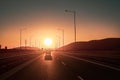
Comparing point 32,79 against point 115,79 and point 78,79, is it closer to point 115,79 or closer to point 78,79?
point 78,79

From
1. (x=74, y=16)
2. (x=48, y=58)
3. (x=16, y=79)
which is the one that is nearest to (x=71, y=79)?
(x=16, y=79)

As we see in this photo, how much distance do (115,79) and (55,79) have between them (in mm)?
3255

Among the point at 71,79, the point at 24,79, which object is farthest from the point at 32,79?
the point at 71,79

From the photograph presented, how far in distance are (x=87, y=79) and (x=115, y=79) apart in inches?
59.2

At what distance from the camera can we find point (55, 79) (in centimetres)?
1347

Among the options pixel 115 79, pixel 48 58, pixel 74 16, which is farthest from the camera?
pixel 74 16

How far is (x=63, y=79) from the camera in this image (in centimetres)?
1341

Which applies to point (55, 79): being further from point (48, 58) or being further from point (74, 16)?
point (74, 16)

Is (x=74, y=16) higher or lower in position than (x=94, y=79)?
higher

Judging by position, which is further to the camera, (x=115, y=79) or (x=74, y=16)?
(x=74, y=16)

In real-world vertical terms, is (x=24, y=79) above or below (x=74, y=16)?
below

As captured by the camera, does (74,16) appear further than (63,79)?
Yes

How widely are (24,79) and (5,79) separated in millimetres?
1122

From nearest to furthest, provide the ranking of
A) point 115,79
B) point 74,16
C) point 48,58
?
1. point 115,79
2. point 48,58
3. point 74,16
